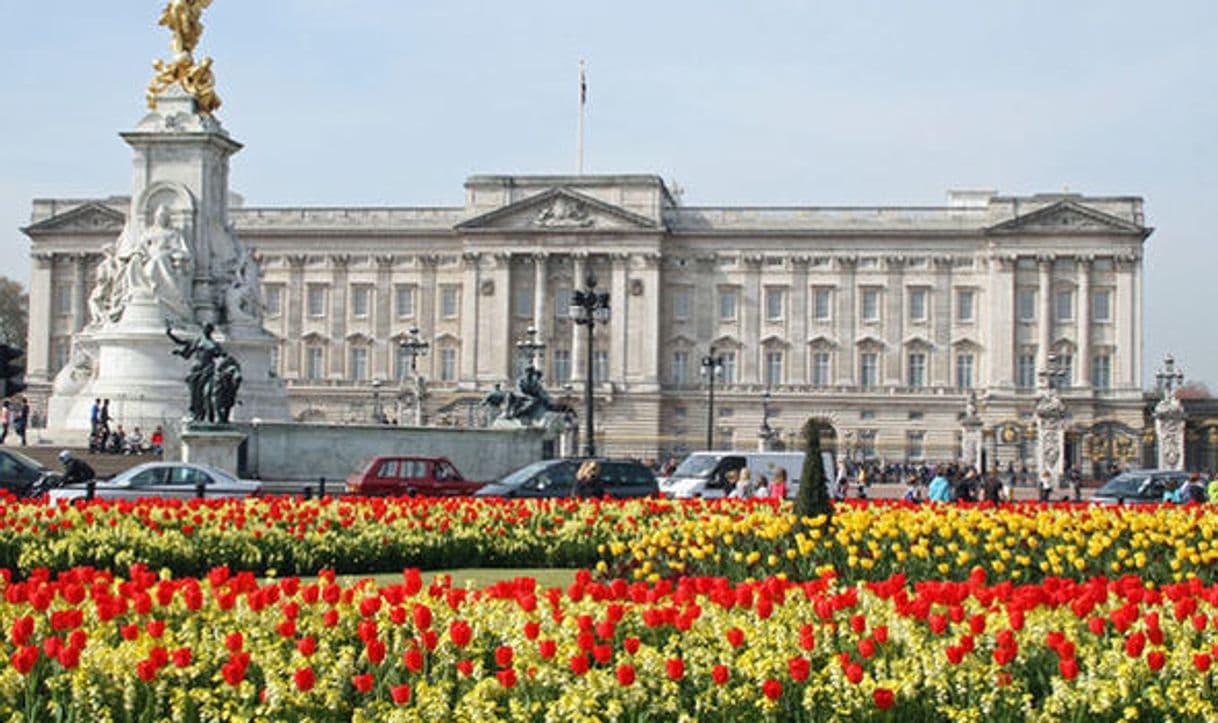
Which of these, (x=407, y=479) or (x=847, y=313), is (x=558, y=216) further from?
(x=407, y=479)

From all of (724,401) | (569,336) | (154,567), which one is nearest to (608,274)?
Answer: (569,336)

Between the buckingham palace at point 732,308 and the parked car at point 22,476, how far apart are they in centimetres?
5506

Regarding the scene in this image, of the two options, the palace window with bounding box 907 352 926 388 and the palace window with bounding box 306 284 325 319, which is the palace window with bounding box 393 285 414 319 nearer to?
the palace window with bounding box 306 284 325 319

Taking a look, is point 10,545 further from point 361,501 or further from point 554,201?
point 554,201

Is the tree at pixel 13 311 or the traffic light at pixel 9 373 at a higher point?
the tree at pixel 13 311

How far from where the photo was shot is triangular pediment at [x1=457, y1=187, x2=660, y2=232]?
85.2m

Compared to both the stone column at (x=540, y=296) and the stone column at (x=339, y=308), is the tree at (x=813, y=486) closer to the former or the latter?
the stone column at (x=540, y=296)

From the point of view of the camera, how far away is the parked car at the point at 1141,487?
32.9 m

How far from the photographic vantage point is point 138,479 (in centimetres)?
2480

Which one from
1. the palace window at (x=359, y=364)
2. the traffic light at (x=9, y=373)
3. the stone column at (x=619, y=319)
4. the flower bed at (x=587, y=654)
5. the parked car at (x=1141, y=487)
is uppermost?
the stone column at (x=619, y=319)

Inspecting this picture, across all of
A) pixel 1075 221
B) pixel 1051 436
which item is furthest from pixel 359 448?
pixel 1075 221

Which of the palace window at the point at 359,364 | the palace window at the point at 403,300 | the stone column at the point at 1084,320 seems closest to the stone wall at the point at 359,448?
the palace window at the point at 403,300

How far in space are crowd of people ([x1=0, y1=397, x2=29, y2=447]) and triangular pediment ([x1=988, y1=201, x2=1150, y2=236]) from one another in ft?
185

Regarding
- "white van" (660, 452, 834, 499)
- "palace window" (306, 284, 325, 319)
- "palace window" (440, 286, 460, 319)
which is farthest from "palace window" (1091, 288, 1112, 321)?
"white van" (660, 452, 834, 499)
